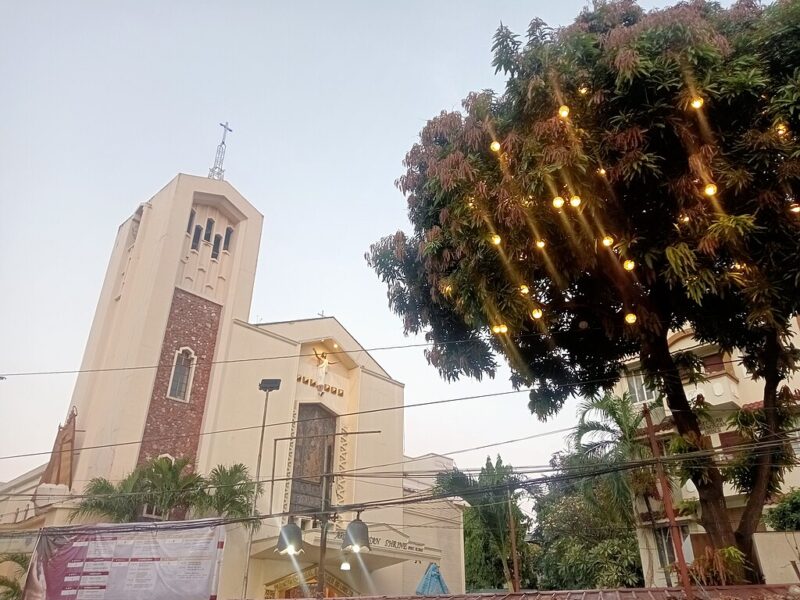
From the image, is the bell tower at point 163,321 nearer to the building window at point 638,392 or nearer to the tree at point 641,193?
the tree at point 641,193

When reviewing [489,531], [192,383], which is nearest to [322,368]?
[192,383]

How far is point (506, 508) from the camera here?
25.1 meters

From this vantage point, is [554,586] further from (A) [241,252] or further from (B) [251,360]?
(A) [241,252]

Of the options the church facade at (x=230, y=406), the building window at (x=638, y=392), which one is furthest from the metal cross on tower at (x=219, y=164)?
the building window at (x=638, y=392)

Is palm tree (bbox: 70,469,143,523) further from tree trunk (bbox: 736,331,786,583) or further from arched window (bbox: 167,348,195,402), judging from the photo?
tree trunk (bbox: 736,331,786,583)

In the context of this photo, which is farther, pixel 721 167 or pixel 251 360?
pixel 251 360

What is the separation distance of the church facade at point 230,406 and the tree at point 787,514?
A: 34.0 feet

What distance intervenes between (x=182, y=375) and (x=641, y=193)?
1538cm

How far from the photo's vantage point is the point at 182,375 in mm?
19531

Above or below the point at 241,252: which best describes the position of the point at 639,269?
below

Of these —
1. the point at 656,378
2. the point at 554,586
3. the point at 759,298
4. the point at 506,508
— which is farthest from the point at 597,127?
the point at 554,586

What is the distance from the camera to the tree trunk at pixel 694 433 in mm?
8703

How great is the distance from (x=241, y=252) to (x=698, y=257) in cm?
1755

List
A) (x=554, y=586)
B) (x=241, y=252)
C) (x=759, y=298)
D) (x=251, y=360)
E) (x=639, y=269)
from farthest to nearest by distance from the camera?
1. (x=554, y=586)
2. (x=241, y=252)
3. (x=251, y=360)
4. (x=639, y=269)
5. (x=759, y=298)
